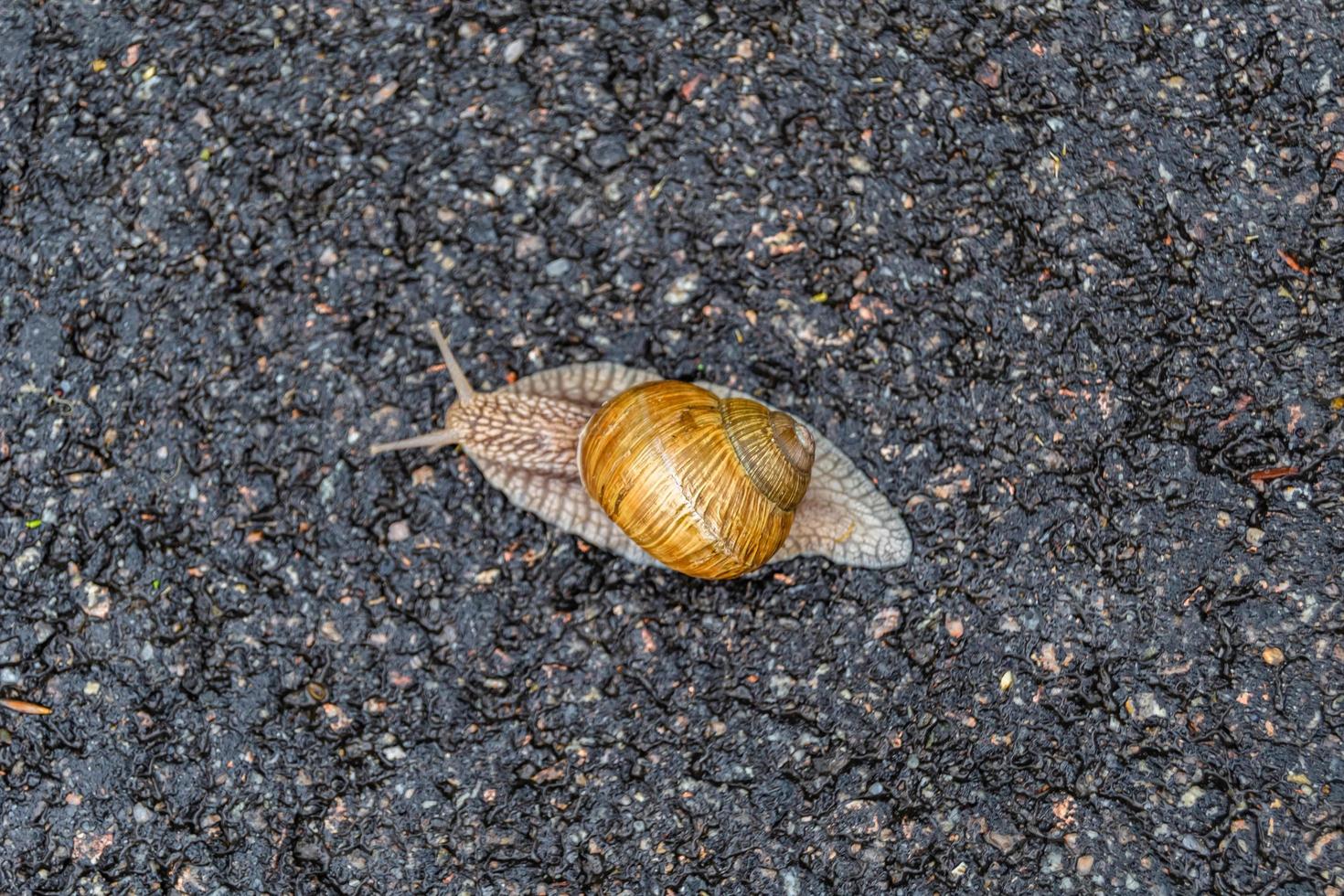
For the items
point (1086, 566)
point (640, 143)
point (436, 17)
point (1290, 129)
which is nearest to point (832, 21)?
point (640, 143)

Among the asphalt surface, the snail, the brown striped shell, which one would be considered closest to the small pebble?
the asphalt surface

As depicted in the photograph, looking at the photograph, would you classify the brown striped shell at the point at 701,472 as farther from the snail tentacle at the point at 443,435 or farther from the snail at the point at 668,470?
the snail tentacle at the point at 443,435

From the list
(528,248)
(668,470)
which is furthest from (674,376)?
(528,248)

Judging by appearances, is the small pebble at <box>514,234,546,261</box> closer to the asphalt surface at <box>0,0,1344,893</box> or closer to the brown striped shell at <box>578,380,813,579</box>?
the asphalt surface at <box>0,0,1344,893</box>

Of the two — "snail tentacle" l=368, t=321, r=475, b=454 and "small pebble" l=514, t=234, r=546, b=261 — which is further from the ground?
"small pebble" l=514, t=234, r=546, b=261

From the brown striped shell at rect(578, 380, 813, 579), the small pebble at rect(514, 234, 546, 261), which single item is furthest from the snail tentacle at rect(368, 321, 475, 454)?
the brown striped shell at rect(578, 380, 813, 579)

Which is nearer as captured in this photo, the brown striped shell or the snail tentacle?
the brown striped shell

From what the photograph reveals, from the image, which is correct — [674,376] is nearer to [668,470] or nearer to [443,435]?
[668,470]
